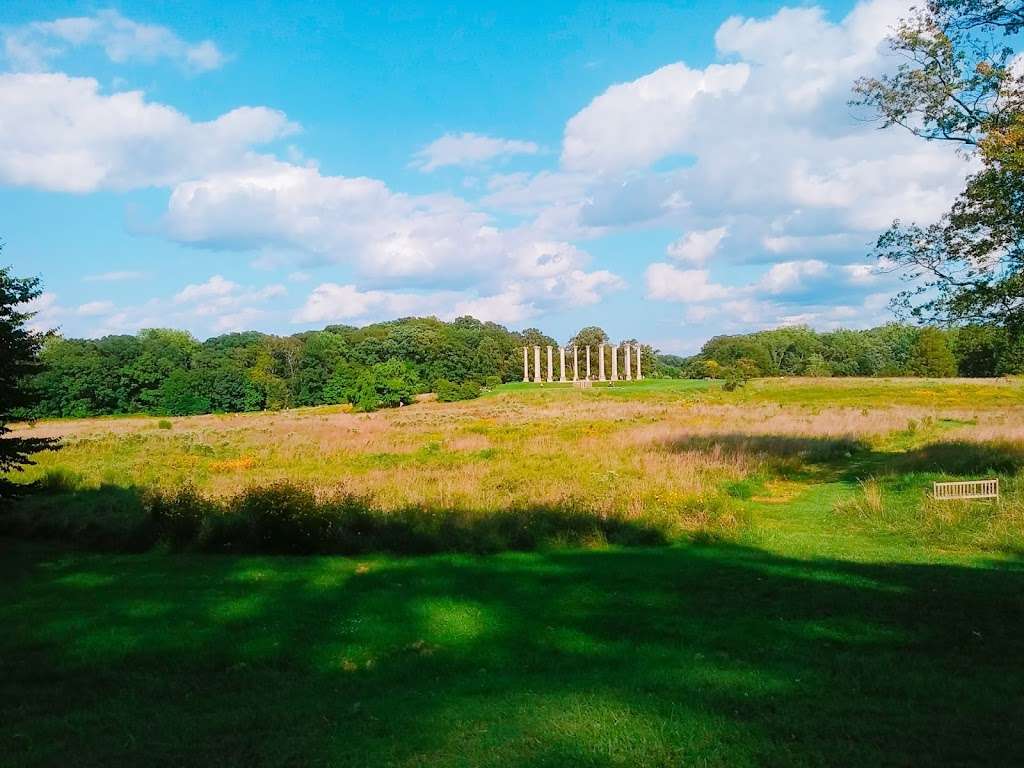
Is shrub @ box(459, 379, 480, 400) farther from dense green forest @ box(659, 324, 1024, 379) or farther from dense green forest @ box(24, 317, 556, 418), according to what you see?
dense green forest @ box(659, 324, 1024, 379)

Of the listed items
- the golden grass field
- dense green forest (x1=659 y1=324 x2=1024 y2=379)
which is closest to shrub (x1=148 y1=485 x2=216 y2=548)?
the golden grass field

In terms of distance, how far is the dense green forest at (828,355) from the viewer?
3964 inches

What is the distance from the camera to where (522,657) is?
791 centimetres

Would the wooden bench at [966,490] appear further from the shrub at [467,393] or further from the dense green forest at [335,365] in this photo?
the shrub at [467,393]

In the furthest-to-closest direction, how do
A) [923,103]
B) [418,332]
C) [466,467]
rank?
1. [418,332]
2. [466,467]
3. [923,103]

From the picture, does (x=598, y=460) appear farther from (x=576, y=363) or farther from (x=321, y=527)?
(x=576, y=363)

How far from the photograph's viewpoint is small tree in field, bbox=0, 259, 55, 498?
1379 centimetres

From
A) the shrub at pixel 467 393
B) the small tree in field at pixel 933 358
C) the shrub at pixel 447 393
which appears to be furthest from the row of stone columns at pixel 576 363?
the small tree in field at pixel 933 358

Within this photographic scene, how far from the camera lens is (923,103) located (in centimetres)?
1811

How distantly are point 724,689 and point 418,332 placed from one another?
11456cm

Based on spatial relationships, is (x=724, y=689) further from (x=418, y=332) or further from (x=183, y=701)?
(x=418, y=332)

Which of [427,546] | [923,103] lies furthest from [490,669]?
[923,103]

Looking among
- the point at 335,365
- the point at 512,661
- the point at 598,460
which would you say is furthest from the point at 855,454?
the point at 335,365

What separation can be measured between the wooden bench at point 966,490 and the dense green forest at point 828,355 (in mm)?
66598
